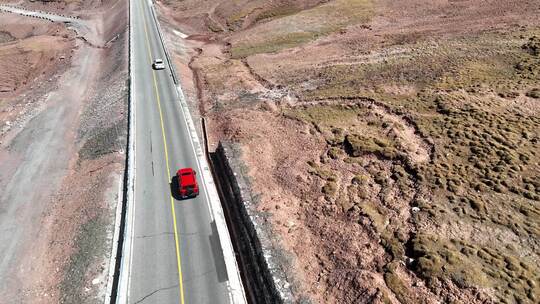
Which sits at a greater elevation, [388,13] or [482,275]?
[388,13]

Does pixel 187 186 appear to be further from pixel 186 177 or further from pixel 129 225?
pixel 129 225

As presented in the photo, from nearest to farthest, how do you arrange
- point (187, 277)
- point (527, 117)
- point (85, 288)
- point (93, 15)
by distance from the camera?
point (187, 277) < point (85, 288) < point (527, 117) < point (93, 15)

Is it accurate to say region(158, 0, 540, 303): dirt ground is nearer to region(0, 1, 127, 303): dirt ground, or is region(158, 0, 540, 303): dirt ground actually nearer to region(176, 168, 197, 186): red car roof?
region(176, 168, 197, 186): red car roof

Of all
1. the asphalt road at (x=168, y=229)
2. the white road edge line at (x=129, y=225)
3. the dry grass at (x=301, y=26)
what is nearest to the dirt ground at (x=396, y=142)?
the dry grass at (x=301, y=26)

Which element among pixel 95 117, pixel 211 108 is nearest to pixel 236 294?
pixel 211 108

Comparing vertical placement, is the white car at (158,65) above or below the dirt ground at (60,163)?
above

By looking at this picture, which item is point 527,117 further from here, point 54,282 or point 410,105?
point 54,282

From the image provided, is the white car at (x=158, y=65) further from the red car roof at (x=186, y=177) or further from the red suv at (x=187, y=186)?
the red suv at (x=187, y=186)
